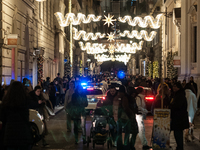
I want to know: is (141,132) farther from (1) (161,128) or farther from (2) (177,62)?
(2) (177,62)

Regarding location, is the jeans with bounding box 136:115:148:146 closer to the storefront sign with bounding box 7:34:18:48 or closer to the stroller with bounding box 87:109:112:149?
the stroller with bounding box 87:109:112:149

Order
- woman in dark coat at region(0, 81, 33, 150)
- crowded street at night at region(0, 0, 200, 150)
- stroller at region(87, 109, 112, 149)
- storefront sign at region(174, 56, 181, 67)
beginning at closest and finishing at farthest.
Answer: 1. woman in dark coat at region(0, 81, 33, 150)
2. crowded street at night at region(0, 0, 200, 150)
3. stroller at region(87, 109, 112, 149)
4. storefront sign at region(174, 56, 181, 67)

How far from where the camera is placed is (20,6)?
2052cm

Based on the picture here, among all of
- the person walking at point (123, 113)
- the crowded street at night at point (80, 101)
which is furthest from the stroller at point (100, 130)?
the person walking at point (123, 113)

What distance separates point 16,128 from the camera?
18.6 feet

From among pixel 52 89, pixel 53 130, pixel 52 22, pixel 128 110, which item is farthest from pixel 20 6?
pixel 52 22

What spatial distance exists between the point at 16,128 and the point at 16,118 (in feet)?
0.51

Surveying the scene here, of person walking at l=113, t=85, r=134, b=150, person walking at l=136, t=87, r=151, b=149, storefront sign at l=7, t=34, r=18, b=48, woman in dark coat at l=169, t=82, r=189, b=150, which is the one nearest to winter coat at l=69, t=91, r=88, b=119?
person walking at l=136, t=87, r=151, b=149

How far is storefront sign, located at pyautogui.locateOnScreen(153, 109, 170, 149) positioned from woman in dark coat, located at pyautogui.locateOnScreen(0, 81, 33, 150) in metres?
3.76

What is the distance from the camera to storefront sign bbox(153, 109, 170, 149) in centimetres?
859

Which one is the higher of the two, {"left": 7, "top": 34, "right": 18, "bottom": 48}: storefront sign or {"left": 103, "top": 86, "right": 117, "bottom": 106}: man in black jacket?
{"left": 7, "top": 34, "right": 18, "bottom": 48}: storefront sign

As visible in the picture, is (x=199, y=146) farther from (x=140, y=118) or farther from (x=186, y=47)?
(x=186, y=47)

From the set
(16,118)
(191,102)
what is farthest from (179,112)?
(16,118)

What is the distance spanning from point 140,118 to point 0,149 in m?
4.06
